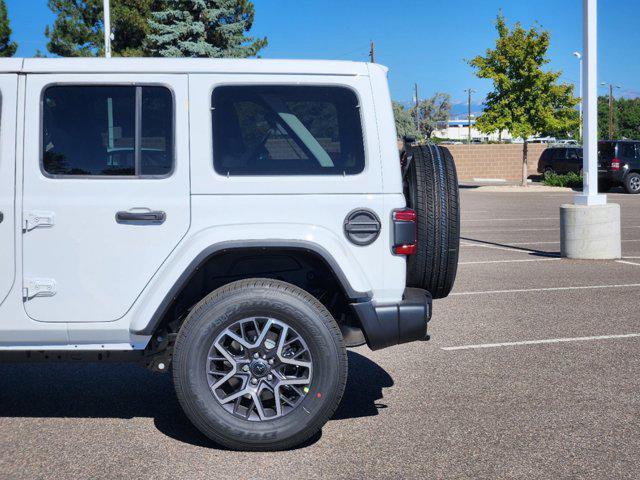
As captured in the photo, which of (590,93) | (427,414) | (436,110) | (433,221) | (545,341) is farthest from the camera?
(436,110)

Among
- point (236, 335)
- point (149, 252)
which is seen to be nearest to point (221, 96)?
point (149, 252)

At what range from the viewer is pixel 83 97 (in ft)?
15.4

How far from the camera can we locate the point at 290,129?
482 cm

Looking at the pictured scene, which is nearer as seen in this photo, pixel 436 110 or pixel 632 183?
pixel 632 183

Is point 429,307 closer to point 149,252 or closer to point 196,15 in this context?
point 149,252

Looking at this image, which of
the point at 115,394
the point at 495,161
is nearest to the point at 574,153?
the point at 495,161

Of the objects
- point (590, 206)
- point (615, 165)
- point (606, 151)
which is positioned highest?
point (606, 151)

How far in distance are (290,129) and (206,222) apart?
2.30ft

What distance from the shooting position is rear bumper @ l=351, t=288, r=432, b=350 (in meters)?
4.69

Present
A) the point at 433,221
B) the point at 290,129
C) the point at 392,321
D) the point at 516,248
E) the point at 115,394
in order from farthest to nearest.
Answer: the point at 516,248 → the point at 115,394 → the point at 433,221 → the point at 290,129 → the point at 392,321

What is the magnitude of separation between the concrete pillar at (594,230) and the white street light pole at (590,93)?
18 cm

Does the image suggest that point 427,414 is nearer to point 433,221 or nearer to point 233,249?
point 433,221

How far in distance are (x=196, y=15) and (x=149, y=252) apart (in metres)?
32.7

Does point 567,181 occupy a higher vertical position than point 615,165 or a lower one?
lower
